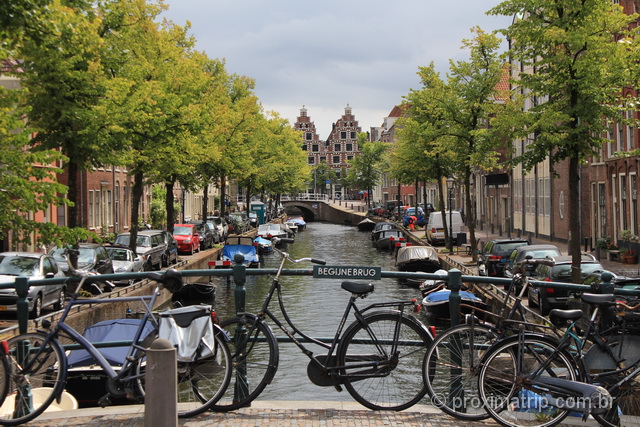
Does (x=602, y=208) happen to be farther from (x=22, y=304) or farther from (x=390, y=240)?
(x=22, y=304)

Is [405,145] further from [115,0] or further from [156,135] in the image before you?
[115,0]

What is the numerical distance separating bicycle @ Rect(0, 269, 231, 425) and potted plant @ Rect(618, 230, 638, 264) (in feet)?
91.8

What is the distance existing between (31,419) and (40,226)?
475 inches

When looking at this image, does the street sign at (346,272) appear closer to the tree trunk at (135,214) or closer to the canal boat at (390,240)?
the tree trunk at (135,214)

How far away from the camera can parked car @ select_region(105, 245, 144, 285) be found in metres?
27.5

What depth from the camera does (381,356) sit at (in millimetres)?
6871

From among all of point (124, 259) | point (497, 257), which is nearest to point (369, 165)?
point (497, 257)

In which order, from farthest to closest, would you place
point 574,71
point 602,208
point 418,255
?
point 418,255 → point 602,208 → point 574,71

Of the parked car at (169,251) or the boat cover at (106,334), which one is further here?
the parked car at (169,251)

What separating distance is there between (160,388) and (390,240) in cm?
5111

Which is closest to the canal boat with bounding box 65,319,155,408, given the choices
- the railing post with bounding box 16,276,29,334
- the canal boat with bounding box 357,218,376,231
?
the railing post with bounding box 16,276,29,334

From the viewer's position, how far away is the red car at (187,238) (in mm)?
42469

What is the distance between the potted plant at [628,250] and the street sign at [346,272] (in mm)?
26971

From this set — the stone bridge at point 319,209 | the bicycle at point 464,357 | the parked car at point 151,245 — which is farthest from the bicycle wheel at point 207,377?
the stone bridge at point 319,209
